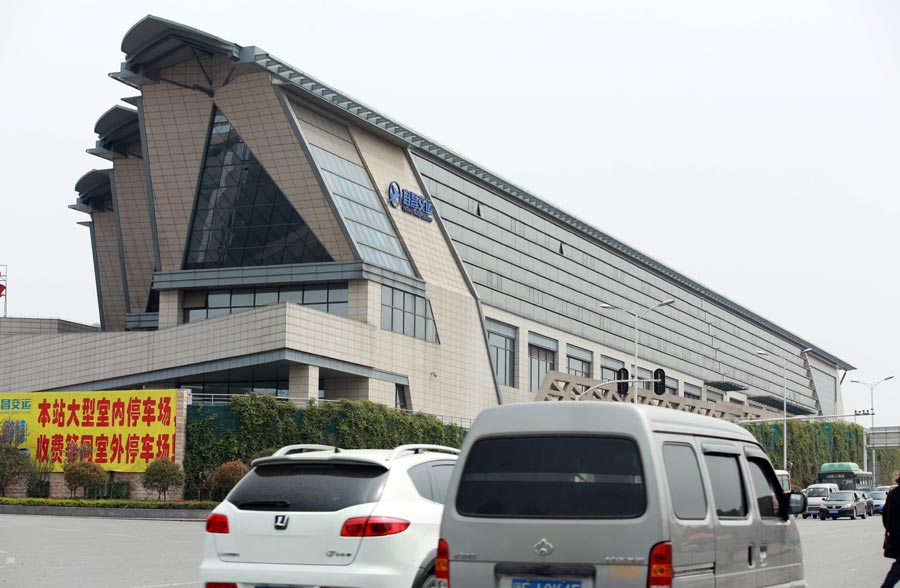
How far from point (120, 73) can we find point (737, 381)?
74.9m

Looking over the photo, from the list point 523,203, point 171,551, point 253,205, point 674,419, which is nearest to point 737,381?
point 523,203

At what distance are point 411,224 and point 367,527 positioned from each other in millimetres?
51110

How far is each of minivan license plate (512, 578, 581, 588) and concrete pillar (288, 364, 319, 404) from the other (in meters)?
43.3

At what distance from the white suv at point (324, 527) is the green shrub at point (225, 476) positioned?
33.8 metres

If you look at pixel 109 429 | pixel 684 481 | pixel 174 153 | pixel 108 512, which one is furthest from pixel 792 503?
pixel 174 153

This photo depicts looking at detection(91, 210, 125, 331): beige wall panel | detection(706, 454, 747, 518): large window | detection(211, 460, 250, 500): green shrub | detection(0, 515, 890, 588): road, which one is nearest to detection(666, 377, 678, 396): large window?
detection(91, 210, 125, 331): beige wall panel

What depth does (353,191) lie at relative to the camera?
55.9 m

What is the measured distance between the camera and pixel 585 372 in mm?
80188

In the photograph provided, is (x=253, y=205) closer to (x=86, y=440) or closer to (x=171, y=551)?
(x=86, y=440)

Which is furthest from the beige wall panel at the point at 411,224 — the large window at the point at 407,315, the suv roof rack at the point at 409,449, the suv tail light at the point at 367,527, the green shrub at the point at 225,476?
the suv tail light at the point at 367,527

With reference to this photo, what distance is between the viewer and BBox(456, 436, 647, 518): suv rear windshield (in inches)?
304

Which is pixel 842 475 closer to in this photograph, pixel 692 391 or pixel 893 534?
pixel 692 391

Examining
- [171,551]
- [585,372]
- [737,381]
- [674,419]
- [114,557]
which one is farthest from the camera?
[737,381]

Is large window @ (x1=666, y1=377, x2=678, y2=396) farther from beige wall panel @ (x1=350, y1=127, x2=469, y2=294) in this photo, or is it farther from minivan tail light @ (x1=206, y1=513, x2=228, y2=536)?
minivan tail light @ (x1=206, y1=513, x2=228, y2=536)
